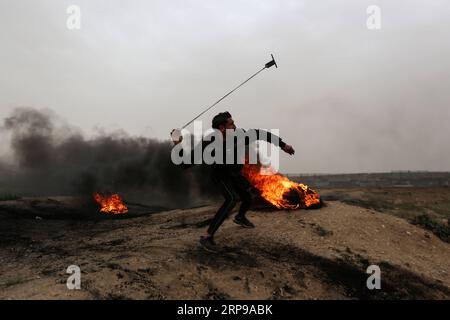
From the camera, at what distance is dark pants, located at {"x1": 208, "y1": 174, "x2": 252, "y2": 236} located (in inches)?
265

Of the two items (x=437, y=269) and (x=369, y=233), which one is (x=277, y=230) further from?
(x=437, y=269)

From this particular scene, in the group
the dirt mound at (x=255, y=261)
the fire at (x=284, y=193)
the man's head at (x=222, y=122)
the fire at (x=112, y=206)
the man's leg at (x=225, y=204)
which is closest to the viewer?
the dirt mound at (x=255, y=261)

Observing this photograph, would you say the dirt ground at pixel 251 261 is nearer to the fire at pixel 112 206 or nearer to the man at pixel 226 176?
the man at pixel 226 176

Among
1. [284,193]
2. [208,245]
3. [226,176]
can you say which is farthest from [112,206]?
[226,176]

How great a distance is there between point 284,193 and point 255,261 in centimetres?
452

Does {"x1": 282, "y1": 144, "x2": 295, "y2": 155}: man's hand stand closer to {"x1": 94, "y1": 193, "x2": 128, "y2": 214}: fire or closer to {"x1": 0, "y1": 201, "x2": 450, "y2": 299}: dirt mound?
{"x1": 0, "y1": 201, "x2": 450, "y2": 299}: dirt mound

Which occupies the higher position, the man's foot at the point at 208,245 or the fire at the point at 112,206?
the man's foot at the point at 208,245

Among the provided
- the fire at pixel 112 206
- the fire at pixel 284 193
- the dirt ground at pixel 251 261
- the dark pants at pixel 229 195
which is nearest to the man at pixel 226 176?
the dark pants at pixel 229 195

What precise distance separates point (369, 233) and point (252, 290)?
4.74 meters

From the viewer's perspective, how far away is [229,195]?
6762 millimetres

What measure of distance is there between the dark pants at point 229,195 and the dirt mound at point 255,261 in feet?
2.07

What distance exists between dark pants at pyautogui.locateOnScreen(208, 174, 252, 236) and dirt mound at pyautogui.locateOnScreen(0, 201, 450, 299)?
24.8 inches

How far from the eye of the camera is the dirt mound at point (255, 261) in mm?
5438
